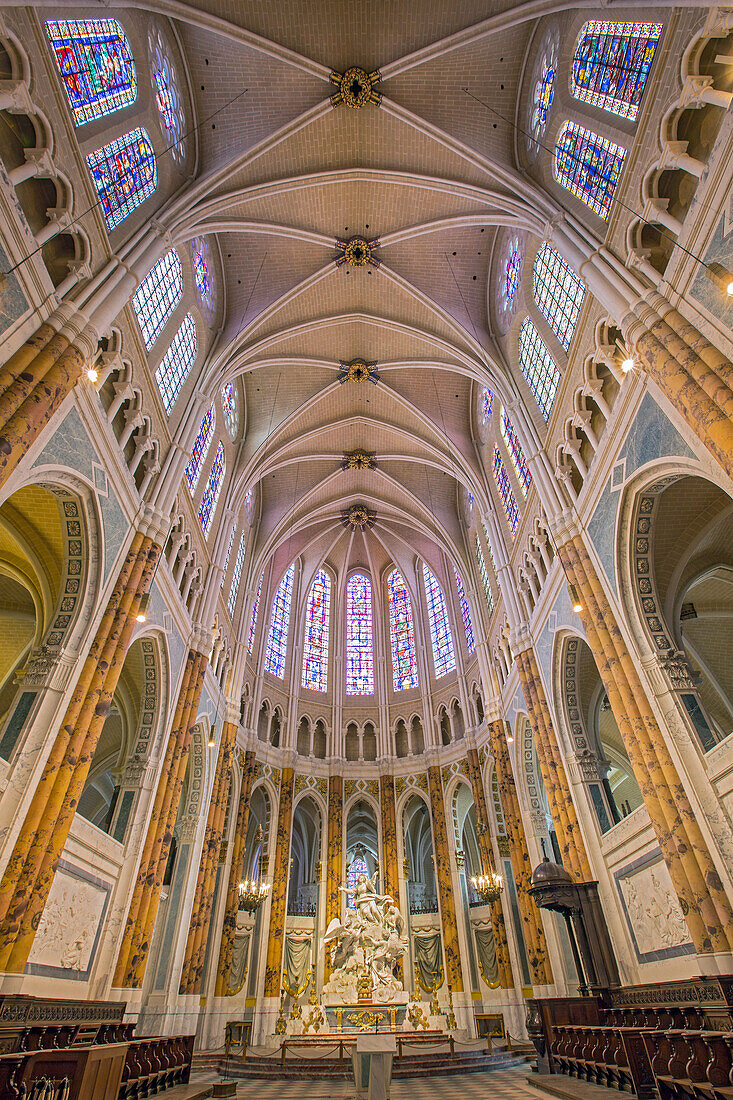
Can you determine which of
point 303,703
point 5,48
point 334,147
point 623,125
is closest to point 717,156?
point 623,125

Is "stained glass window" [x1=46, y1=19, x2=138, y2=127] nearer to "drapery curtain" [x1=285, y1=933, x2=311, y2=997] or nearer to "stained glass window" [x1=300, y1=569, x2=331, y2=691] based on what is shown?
"stained glass window" [x1=300, y1=569, x2=331, y2=691]

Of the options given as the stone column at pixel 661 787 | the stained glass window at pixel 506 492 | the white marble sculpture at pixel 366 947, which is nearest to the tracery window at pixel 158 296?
the stained glass window at pixel 506 492

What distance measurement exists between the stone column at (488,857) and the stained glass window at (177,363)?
55.4ft

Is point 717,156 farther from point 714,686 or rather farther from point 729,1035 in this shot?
point 714,686

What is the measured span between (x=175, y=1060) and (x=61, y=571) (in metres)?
9.17

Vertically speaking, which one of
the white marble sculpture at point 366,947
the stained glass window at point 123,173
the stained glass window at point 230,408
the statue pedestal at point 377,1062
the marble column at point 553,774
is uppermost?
the stained glass window at point 230,408

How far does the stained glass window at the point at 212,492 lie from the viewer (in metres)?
19.7

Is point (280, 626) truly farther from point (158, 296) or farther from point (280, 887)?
point (158, 296)

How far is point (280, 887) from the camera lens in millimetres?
21812

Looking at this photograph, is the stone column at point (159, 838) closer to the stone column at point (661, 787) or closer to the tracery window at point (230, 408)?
the tracery window at point (230, 408)

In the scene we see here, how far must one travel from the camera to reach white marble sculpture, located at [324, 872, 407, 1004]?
56.7 ft

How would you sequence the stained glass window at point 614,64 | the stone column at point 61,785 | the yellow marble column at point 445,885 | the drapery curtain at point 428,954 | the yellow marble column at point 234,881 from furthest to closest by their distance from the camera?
the drapery curtain at point 428,954, the yellow marble column at point 445,885, the yellow marble column at point 234,881, the stained glass window at point 614,64, the stone column at point 61,785

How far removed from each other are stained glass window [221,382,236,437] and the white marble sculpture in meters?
16.6

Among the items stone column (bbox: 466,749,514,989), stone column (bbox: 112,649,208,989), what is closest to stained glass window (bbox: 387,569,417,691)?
stone column (bbox: 466,749,514,989)
